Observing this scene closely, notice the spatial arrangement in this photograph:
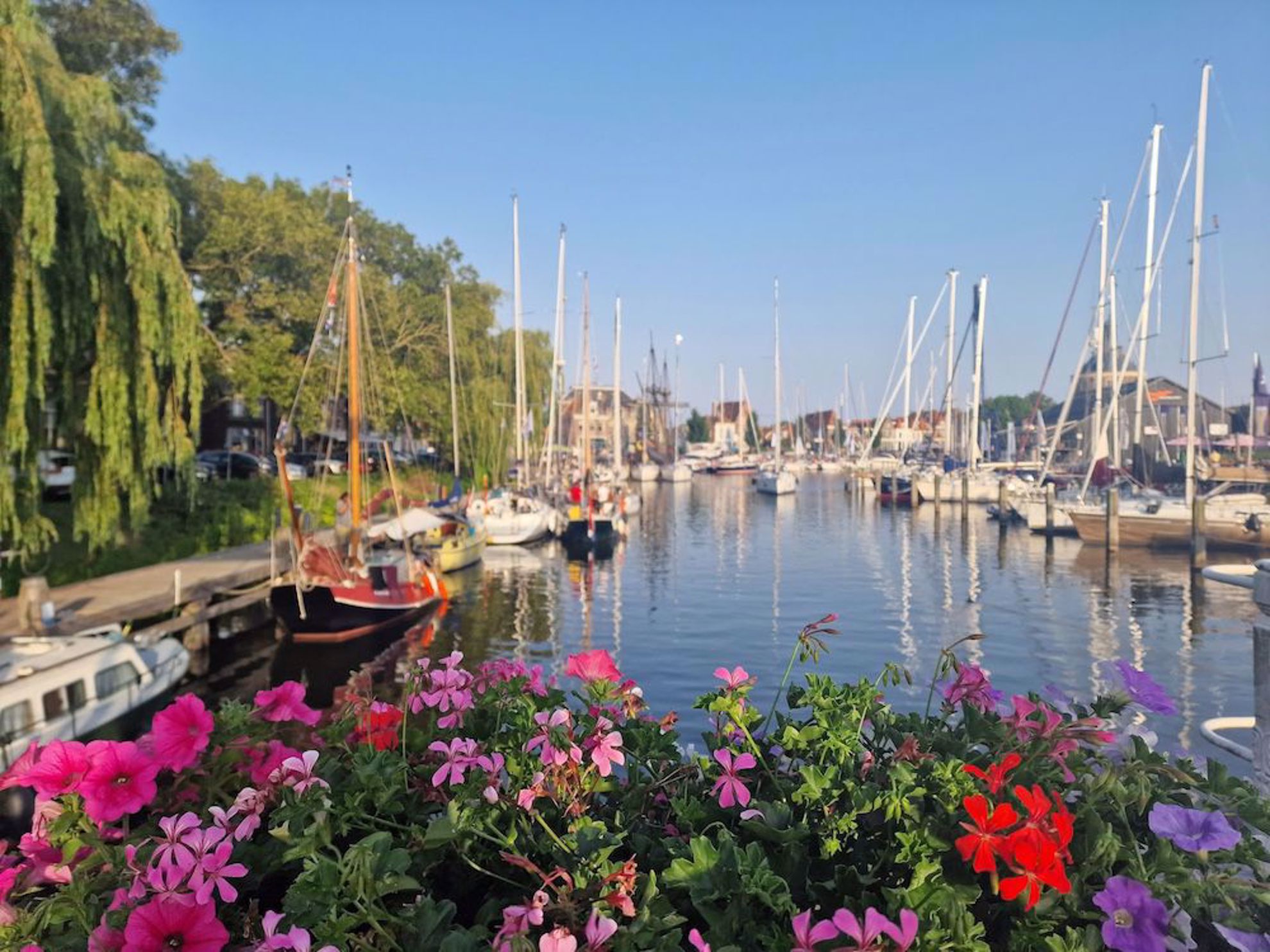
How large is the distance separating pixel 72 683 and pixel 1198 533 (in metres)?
30.9

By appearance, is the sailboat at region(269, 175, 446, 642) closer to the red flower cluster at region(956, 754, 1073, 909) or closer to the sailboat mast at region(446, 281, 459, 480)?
the sailboat mast at region(446, 281, 459, 480)

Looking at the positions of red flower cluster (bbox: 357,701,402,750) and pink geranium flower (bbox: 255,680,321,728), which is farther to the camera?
pink geranium flower (bbox: 255,680,321,728)

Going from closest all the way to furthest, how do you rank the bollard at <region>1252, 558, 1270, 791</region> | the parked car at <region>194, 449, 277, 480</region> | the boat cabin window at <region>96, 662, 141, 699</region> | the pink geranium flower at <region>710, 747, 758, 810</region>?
the pink geranium flower at <region>710, 747, 758, 810</region>, the bollard at <region>1252, 558, 1270, 791</region>, the boat cabin window at <region>96, 662, 141, 699</region>, the parked car at <region>194, 449, 277, 480</region>

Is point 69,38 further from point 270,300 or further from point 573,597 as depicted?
point 573,597

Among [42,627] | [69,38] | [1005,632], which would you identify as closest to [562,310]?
[69,38]

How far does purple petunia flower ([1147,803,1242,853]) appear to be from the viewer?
180 cm

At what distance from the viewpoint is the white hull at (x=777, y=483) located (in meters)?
71.3

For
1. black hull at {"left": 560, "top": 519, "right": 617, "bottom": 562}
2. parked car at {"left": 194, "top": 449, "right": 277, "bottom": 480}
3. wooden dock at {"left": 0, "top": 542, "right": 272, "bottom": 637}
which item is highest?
parked car at {"left": 194, "top": 449, "right": 277, "bottom": 480}

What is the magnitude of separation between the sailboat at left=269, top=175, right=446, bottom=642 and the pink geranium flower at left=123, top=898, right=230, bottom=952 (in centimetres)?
1799

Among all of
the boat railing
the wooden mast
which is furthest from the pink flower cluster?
the wooden mast

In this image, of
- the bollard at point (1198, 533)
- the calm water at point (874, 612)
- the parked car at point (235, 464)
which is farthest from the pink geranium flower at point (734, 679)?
the parked car at point (235, 464)

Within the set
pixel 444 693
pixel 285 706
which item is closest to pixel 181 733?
pixel 285 706

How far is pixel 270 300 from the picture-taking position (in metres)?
35.2

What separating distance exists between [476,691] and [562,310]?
4716cm
